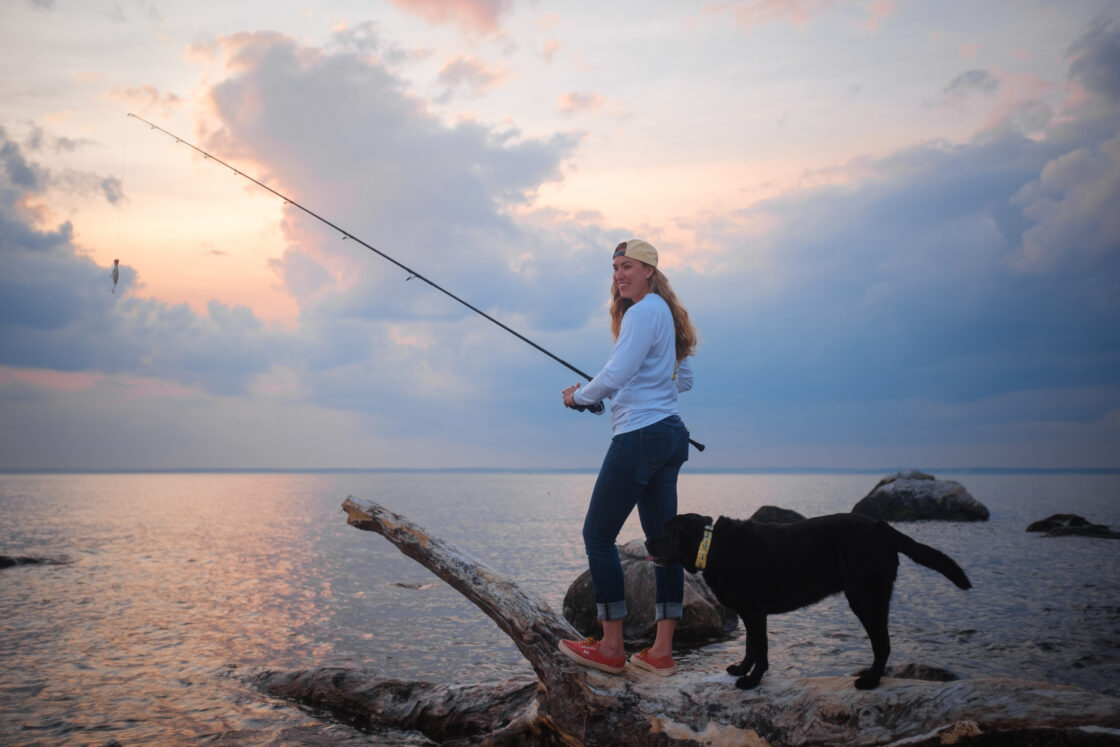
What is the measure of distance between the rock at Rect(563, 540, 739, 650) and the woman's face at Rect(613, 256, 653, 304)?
5.91 m

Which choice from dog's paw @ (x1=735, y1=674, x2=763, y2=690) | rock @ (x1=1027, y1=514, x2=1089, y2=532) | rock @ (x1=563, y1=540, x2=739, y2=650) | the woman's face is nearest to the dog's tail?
dog's paw @ (x1=735, y1=674, x2=763, y2=690)

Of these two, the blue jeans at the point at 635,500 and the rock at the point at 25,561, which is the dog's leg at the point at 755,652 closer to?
the blue jeans at the point at 635,500

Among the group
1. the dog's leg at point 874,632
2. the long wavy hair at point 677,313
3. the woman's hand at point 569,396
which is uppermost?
the long wavy hair at point 677,313

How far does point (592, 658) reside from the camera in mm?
4789

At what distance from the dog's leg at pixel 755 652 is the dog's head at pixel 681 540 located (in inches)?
19.4

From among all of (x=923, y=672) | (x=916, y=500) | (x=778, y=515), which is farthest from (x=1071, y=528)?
(x=923, y=672)

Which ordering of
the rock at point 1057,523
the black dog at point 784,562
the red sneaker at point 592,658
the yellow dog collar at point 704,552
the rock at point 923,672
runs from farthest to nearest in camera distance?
1. the rock at point 1057,523
2. the rock at point 923,672
3. the red sneaker at point 592,658
4. the yellow dog collar at point 704,552
5. the black dog at point 784,562

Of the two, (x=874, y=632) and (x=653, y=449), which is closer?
(x=874, y=632)

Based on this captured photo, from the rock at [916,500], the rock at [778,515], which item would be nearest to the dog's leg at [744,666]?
the rock at [778,515]

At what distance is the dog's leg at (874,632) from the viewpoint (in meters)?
4.18

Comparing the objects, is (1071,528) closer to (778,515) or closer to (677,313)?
(778,515)

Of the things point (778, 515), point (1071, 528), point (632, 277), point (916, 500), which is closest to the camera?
point (632, 277)

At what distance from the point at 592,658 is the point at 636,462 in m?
1.37

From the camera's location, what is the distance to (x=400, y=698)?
6.96 m
